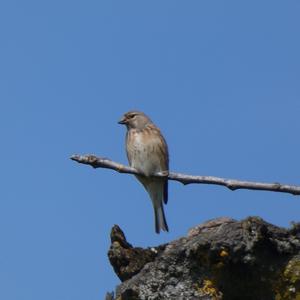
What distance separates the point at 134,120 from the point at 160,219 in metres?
1.45

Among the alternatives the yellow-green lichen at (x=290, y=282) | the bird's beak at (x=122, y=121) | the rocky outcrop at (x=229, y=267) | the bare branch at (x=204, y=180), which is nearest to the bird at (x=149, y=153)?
the bird's beak at (x=122, y=121)

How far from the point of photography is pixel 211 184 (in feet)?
13.2

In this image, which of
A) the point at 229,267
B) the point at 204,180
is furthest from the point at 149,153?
the point at 204,180

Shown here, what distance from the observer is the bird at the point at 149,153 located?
37.0 feet

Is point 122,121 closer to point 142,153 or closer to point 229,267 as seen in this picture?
point 142,153

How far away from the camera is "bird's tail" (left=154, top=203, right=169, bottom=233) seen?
11.8 metres

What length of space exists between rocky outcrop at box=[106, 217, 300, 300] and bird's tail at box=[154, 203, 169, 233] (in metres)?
7.49

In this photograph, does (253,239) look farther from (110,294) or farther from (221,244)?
(110,294)

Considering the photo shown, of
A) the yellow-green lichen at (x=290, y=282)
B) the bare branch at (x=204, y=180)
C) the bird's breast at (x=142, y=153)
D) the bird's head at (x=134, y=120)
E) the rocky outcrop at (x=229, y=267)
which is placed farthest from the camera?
the bird's head at (x=134, y=120)

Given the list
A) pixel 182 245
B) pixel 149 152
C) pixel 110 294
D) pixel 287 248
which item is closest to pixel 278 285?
pixel 287 248

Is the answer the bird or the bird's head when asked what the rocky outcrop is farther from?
the bird's head

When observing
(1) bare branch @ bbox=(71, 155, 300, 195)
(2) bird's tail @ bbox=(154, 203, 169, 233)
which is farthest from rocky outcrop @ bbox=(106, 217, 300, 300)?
(2) bird's tail @ bbox=(154, 203, 169, 233)

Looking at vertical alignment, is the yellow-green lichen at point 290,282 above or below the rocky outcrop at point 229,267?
below

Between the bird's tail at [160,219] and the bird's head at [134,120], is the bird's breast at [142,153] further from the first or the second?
the bird's tail at [160,219]
